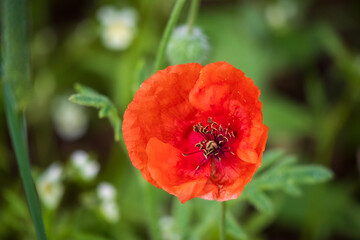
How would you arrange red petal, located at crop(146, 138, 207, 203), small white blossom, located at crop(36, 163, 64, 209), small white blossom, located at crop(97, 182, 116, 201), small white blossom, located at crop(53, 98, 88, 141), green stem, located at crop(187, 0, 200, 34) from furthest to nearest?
1. small white blossom, located at crop(53, 98, 88, 141)
2. small white blossom, located at crop(36, 163, 64, 209)
3. small white blossom, located at crop(97, 182, 116, 201)
4. green stem, located at crop(187, 0, 200, 34)
5. red petal, located at crop(146, 138, 207, 203)

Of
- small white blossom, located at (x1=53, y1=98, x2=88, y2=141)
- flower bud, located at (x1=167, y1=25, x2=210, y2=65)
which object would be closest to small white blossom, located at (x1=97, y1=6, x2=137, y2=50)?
small white blossom, located at (x1=53, y1=98, x2=88, y2=141)

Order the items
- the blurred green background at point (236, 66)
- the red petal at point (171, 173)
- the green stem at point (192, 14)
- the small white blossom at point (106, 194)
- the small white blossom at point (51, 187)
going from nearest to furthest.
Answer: the red petal at point (171, 173) < the green stem at point (192, 14) < the small white blossom at point (106, 194) < the small white blossom at point (51, 187) < the blurred green background at point (236, 66)

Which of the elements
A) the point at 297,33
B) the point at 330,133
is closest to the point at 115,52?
the point at 297,33

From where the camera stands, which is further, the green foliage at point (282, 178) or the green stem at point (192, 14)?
the green foliage at point (282, 178)

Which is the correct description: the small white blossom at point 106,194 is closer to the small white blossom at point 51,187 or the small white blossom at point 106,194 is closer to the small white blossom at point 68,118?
the small white blossom at point 51,187

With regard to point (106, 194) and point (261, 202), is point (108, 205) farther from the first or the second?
point (261, 202)

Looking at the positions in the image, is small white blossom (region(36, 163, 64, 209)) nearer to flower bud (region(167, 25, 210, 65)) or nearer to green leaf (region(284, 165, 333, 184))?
flower bud (region(167, 25, 210, 65))

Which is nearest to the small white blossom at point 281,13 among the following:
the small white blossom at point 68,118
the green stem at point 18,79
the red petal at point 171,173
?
the small white blossom at point 68,118

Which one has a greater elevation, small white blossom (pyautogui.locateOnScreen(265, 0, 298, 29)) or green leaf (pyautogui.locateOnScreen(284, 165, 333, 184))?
small white blossom (pyautogui.locateOnScreen(265, 0, 298, 29))
